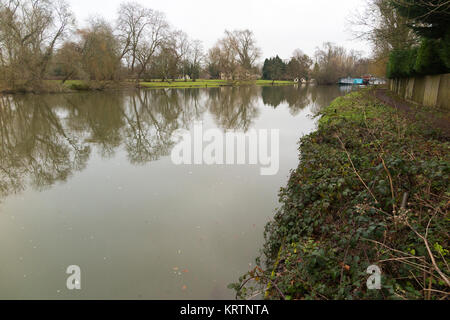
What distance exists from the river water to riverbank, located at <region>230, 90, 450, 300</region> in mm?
686

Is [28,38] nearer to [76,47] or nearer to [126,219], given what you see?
[76,47]

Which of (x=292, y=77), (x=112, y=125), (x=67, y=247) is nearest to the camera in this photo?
(x=67, y=247)

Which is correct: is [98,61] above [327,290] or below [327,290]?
above

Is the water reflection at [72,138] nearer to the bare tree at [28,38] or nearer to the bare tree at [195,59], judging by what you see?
the bare tree at [28,38]

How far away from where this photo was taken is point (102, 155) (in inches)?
352

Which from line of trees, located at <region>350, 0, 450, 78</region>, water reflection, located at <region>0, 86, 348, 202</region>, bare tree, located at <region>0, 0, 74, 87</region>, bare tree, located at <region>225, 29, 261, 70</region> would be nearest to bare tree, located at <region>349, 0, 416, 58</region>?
line of trees, located at <region>350, 0, 450, 78</region>

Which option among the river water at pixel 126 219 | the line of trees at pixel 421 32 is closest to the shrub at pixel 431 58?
the line of trees at pixel 421 32

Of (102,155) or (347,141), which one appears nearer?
(347,141)

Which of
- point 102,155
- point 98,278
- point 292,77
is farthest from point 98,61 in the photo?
point 292,77

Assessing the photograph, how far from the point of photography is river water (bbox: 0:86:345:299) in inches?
135

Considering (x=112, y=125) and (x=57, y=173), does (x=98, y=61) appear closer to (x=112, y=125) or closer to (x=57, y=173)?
(x=112, y=125)

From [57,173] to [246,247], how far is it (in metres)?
6.09

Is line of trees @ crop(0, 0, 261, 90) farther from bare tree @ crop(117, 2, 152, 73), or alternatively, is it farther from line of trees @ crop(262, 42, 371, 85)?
line of trees @ crop(262, 42, 371, 85)

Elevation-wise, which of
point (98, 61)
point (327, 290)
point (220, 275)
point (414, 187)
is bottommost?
point (220, 275)
